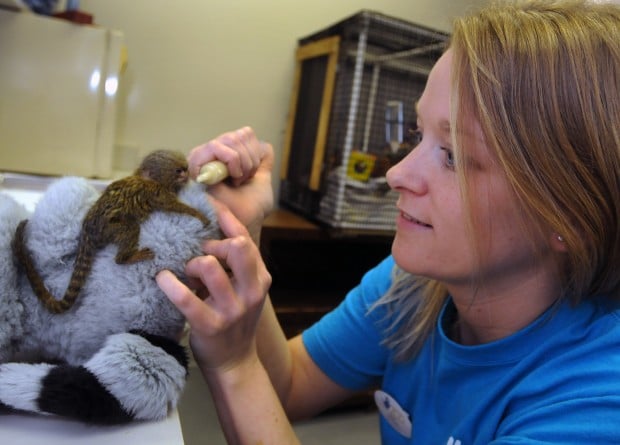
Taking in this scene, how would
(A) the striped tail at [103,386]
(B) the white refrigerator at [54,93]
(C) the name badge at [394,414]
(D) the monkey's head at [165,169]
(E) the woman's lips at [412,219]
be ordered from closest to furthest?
(A) the striped tail at [103,386]
(D) the monkey's head at [165,169]
(E) the woman's lips at [412,219]
(C) the name badge at [394,414]
(B) the white refrigerator at [54,93]

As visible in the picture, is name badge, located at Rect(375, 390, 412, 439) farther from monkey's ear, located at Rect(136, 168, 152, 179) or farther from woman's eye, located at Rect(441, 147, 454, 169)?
monkey's ear, located at Rect(136, 168, 152, 179)

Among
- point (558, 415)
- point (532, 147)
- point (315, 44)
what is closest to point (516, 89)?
point (532, 147)

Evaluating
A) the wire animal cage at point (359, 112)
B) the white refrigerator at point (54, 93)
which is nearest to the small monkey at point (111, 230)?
the white refrigerator at point (54, 93)

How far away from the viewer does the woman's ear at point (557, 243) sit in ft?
1.71

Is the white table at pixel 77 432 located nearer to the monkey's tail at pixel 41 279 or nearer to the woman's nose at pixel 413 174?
the monkey's tail at pixel 41 279

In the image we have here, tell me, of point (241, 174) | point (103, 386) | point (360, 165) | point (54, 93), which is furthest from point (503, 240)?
point (54, 93)

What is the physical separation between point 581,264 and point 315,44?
1.14m

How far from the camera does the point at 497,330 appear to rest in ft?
2.00

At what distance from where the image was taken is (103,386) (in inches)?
13.3

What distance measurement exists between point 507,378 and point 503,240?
16 cm

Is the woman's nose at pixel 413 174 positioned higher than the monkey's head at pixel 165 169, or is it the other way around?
the woman's nose at pixel 413 174

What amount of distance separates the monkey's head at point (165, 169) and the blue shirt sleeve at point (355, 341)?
1.37 ft

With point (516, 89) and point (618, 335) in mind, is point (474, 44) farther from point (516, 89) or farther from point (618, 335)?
point (618, 335)

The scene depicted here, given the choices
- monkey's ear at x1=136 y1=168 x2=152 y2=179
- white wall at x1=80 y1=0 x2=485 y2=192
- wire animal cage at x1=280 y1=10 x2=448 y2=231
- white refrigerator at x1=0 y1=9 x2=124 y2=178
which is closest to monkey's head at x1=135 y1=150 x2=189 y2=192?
monkey's ear at x1=136 y1=168 x2=152 y2=179
